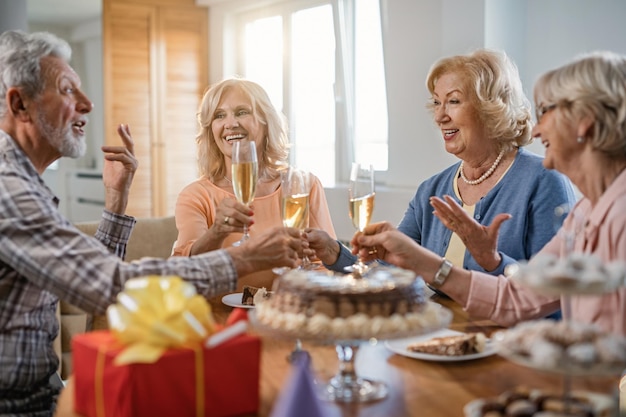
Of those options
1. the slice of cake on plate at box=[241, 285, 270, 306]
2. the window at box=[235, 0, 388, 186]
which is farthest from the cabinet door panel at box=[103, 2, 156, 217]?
the slice of cake on plate at box=[241, 285, 270, 306]

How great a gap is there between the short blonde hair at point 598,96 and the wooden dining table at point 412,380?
0.50 metres

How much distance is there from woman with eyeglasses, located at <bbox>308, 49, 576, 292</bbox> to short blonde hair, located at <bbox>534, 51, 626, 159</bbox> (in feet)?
2.57

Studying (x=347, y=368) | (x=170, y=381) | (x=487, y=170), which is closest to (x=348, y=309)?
(x=347, y=368)

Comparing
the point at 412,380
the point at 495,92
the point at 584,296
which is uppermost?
the point at 495,92

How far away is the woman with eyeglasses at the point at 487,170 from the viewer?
2.38 m

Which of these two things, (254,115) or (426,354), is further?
(254,115)

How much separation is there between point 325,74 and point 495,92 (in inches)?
121

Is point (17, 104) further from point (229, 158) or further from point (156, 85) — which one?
point (156, 85)

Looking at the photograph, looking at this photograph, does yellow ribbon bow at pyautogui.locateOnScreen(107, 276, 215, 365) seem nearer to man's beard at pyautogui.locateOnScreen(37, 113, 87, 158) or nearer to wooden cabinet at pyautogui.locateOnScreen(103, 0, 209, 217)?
man's beard at pyautogui.locateOnScreen(37, 113, 87, 158)

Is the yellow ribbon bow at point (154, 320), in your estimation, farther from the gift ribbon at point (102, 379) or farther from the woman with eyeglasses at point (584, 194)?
the woman with eyeglasses at point (584, 194)

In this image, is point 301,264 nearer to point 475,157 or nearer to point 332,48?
point 475,157

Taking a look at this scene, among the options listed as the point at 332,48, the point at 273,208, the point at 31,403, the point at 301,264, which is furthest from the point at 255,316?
the point at 332,48

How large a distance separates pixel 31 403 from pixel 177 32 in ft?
16.6

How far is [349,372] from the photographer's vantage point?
4.22 ft
